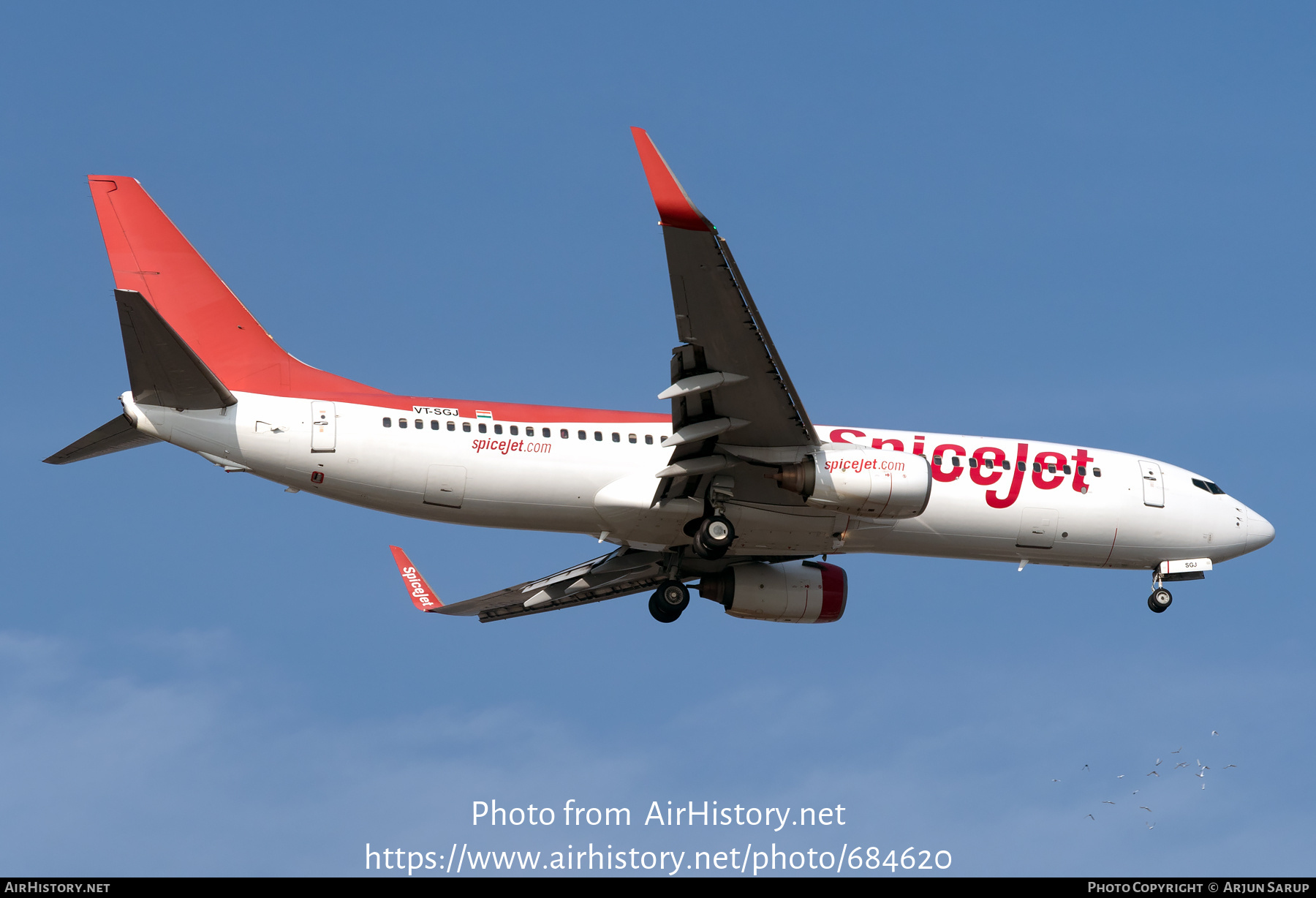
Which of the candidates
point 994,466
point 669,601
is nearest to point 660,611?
point 669,601

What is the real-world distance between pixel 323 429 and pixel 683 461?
6355mm

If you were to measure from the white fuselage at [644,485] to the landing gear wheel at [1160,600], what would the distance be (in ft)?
1.96

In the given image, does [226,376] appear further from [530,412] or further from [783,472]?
[783,472]

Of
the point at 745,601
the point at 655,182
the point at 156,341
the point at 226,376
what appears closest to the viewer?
the point at 655,182

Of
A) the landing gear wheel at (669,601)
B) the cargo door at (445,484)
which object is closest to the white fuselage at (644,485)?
the cargo door at (445,484)

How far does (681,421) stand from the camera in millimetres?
24375

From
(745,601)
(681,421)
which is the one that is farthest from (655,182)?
(745,601)

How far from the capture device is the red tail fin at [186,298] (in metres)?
26.5

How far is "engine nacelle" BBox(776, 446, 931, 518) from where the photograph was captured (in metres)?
24.8

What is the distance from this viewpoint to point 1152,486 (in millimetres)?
29359

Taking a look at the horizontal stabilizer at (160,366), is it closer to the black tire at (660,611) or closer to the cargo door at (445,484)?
the cargo door at (445,484)

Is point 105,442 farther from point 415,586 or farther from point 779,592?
point 779,592

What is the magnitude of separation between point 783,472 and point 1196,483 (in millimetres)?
10839
